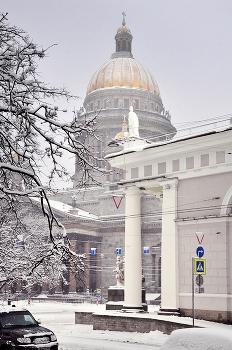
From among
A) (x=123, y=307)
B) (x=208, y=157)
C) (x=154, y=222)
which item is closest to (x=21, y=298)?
(x=154, y=222)

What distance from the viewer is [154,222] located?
7231 cm

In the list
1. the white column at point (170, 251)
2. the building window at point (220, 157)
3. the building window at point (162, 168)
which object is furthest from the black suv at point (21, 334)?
the building window at point (162, 168)

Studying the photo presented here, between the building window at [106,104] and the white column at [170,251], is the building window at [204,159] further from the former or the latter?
the building window at [106,104]

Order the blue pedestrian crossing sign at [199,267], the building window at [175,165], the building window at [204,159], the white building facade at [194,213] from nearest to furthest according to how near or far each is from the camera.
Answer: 1. the blue pedestrian crossing sign at [199,267]
2. the white building facade at [194,213]
3. the building window at [204,159]
4. the building window at [175,165]

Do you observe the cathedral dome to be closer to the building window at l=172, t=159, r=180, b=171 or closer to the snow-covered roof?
the snow-covered roof

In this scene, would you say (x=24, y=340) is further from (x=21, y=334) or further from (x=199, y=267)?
(x=199, y=267)

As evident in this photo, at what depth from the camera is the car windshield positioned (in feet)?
51.9

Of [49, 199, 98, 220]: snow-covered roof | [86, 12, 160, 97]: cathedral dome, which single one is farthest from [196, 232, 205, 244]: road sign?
[86, 12, 160, 97]: cathedral dome

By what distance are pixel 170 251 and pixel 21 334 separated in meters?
10.9

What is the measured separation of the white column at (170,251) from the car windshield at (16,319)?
902cm

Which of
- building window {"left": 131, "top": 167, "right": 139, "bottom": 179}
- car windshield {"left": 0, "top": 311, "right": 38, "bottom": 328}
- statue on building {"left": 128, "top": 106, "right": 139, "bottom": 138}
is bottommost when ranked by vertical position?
car windshield {"left": 0, "top": 311, "right": 38, "bottom": 328}

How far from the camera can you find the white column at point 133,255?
26.3 meters

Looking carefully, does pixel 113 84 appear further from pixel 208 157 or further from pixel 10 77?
pixel 10 77

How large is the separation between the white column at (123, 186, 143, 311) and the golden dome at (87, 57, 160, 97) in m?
63.4
